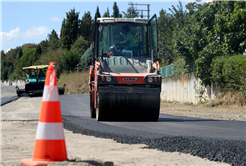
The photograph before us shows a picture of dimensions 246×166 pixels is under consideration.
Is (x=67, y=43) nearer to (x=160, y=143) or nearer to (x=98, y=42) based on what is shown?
(x=98, y=42)

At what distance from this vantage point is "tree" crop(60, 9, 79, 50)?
232ft

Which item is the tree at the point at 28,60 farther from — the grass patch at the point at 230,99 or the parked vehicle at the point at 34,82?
the grass patch at the point at 230,99

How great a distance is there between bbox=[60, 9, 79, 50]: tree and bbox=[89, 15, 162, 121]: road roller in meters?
61.0

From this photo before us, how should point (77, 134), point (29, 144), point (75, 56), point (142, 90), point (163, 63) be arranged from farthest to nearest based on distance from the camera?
point (75, 56) → point (163, 63) → point (142, 90) → point (77, 134) → point (29, 144)

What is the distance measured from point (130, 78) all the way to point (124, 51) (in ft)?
4.66

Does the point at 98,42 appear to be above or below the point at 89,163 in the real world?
above

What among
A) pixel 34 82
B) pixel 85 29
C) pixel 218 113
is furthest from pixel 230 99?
pixel 85 29

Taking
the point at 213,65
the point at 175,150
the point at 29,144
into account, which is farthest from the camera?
the point at 213,65

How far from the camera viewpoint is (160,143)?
220 inches

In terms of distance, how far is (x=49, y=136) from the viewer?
11.1ft

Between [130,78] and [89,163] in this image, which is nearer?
[89,163]

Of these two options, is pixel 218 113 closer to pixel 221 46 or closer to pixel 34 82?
pixel 221 46

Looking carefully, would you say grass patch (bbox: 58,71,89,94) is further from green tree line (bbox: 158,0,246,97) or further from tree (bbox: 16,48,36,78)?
tree (bbox: 16,48,36,78)

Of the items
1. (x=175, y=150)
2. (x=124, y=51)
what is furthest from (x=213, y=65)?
(x=175, y=150)
